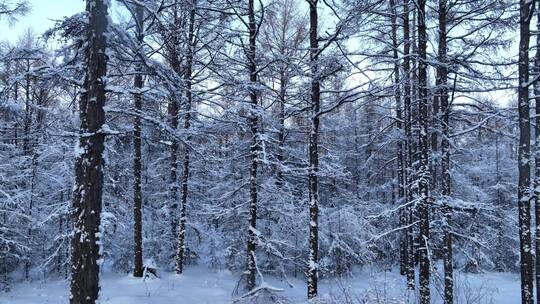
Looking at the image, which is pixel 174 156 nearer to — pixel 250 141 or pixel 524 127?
pixel 250 141

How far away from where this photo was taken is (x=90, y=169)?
6711 millimetres

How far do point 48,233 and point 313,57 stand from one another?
58.5 feet

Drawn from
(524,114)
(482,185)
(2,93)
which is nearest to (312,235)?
(524,114)

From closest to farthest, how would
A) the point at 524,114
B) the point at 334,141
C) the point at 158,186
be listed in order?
the point at 524,114 < the point at 158,186 < the point at 334,141

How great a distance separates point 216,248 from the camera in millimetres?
21672

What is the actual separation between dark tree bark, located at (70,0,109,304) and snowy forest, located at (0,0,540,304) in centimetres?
2

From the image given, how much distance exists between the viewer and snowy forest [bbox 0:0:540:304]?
7.33 m

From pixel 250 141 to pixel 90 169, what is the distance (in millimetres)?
7262

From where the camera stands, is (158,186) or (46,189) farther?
(158,186)

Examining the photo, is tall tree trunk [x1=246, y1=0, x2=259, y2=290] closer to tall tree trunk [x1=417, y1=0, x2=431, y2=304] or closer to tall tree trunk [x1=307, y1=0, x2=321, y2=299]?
tall tree trunk [x1=307, y1=0, x2=321, y2=299]

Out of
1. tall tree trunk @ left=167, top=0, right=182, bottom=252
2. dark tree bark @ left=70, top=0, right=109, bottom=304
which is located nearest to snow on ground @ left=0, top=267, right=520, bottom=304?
tall tree trunk @ left=167, top=0, right=182, bottom=252

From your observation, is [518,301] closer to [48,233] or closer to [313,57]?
[313,57]

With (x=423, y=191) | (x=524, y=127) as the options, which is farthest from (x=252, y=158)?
(x=524, y=127)

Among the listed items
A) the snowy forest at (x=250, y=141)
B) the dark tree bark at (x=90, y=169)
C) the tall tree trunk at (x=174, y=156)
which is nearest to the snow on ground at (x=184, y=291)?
the snowy forest at (x=250, y=141)
